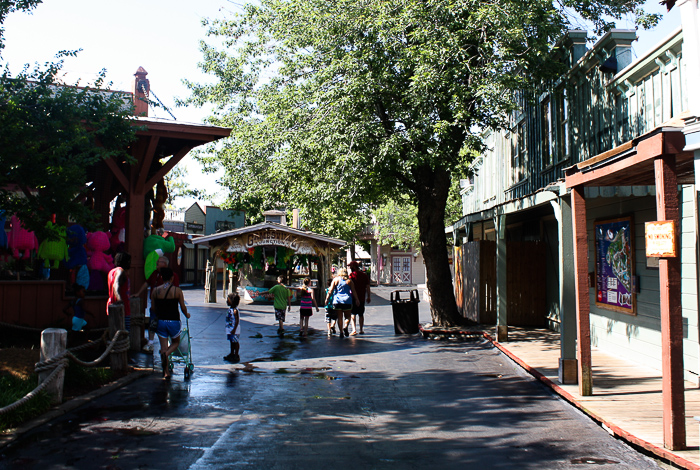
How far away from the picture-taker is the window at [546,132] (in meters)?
14.5

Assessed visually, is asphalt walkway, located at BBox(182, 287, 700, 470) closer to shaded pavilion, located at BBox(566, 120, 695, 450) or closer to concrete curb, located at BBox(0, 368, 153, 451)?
shaded pavilion, located at BBox(566, 120, 695, 450)

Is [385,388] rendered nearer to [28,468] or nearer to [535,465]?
[535,465]

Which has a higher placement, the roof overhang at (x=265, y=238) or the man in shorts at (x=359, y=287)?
the roof overhang at (x=265, y=238)

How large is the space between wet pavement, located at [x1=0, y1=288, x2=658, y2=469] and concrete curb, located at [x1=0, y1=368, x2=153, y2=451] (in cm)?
10

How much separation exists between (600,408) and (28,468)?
18.8 ft

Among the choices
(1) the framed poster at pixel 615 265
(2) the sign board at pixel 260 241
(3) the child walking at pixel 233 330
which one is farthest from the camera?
(2) the sign board at pixel 260 241

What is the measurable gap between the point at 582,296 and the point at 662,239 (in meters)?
2.24

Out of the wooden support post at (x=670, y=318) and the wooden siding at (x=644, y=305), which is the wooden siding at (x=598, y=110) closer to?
the wooden siding at (x=644, y=305)

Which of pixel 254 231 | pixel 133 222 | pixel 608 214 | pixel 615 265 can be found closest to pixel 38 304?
pixel 133 222

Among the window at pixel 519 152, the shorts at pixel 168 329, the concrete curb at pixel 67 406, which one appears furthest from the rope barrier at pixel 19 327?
the window at pixel 519 152

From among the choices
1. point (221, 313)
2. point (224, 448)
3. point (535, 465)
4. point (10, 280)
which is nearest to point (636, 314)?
point (535, 465)

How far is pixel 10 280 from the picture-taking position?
1048cm

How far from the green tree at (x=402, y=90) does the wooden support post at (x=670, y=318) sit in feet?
23.4

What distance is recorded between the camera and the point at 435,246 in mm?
15602
